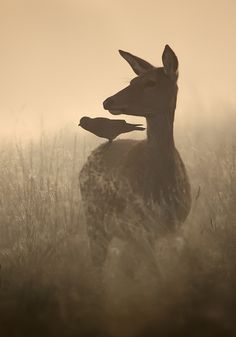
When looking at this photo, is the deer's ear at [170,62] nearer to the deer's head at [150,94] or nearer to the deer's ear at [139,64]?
the deer's head at [150,94]

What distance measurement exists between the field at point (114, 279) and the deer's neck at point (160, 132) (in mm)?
858

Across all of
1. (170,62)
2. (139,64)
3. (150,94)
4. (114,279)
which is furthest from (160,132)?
(114,279)

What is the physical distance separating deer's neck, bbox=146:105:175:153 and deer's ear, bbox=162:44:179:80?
1.27 feet

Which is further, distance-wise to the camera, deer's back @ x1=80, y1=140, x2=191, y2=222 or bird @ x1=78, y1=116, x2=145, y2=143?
bird @ x1=78, y1=116, x2=145, y2=143

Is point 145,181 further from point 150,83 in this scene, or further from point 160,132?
point 150,83

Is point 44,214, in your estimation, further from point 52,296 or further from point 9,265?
point 52,296

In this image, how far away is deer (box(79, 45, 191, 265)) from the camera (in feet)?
16.2

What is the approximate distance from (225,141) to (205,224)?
4.12m

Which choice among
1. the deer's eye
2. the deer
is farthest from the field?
the deer's eye

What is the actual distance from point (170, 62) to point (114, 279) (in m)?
2.21

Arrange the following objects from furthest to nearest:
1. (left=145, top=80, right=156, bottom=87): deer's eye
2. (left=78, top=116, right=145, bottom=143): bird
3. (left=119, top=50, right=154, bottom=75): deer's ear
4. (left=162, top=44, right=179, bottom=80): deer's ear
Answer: (left=78, top=116, right=145, bottom=143): bird
(left=119, top=50, right=154, bottom=75): deer's ear
(left=145, top=80, right=156, bottom=87): deer's eye
(left=162, top=44, right=179, bottom=80): deer's ear

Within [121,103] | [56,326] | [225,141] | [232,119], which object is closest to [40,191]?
[121,103]

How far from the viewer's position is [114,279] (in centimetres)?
458

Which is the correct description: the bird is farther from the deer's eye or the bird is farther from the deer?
the deer's eye
